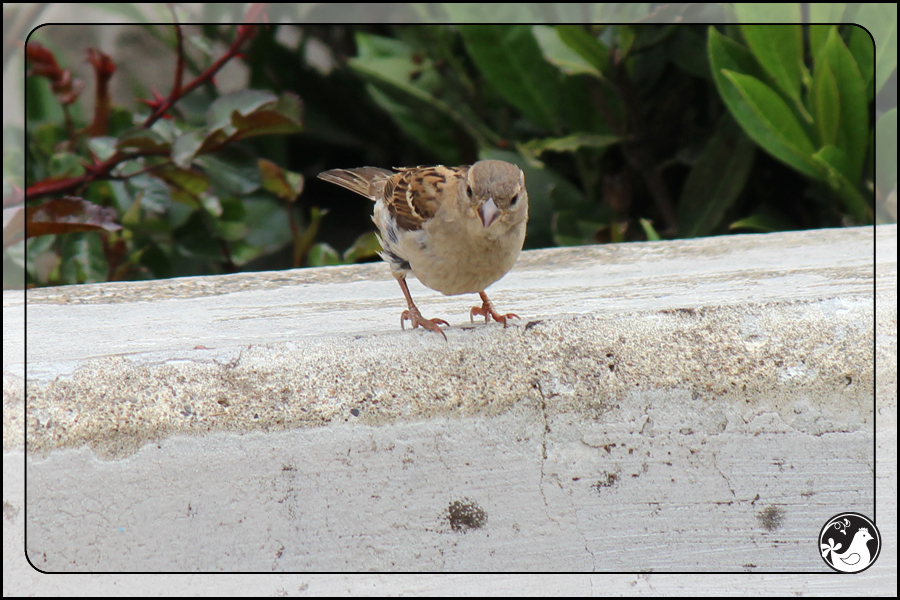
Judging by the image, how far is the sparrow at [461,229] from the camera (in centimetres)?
155

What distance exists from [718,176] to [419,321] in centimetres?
156

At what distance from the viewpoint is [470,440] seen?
1.43 meters

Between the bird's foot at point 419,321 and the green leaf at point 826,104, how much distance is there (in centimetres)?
134

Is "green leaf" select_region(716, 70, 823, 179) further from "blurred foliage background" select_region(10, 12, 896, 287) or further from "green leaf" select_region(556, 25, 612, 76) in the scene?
"green leaf" select_region(556, 25, 612, 76)

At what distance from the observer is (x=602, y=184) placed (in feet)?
9.55

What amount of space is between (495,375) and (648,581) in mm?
495

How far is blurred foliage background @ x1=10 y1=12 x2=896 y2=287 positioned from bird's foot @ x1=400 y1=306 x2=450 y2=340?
725 millimetres

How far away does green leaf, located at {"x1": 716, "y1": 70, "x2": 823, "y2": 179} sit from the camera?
2.13 metres

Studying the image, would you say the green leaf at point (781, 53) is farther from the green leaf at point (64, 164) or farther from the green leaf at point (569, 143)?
the green leaf at point (64, 164)

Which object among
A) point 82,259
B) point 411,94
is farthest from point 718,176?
point 82,259

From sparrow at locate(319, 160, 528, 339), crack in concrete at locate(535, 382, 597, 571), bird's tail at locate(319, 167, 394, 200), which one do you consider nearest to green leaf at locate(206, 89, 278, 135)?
bird's tail at locate(319, 167, 394, 200)

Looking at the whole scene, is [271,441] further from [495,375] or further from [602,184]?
[602,184]

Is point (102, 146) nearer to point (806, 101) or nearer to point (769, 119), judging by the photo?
point (769, 119)

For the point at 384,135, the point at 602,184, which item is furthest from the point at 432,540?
the point at 384,135
